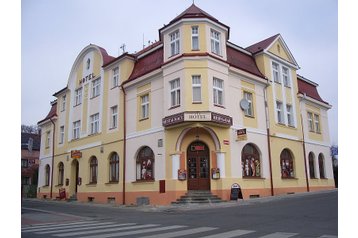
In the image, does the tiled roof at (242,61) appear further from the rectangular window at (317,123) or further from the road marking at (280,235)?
the road marking at (280,235)

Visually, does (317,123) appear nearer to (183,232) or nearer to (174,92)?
(174,92)

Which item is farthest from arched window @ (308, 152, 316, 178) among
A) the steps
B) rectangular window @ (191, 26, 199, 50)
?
rectangular window @ (191, 26, 199, 50)

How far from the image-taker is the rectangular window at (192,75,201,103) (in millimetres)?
15023

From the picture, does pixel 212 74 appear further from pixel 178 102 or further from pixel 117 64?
pixel 117 64

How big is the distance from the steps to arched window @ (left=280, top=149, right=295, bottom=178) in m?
5.61

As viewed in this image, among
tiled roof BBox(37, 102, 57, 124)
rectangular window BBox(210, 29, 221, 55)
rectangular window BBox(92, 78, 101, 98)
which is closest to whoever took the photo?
rectangular window BBox(210, 29, 221, 55)

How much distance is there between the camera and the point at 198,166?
50.7ft

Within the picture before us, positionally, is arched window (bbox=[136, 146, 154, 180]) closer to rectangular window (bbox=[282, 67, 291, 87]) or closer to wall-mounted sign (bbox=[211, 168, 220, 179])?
wall-mounted sign (bbox=[211, 168, 220, 179])

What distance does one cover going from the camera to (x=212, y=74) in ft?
50.3

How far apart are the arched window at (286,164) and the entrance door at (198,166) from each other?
5.31m

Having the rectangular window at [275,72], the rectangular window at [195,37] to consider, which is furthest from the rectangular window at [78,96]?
the rectangular window at [275,72]

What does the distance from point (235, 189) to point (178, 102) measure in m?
4.43

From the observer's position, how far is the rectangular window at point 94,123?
68.2ft
